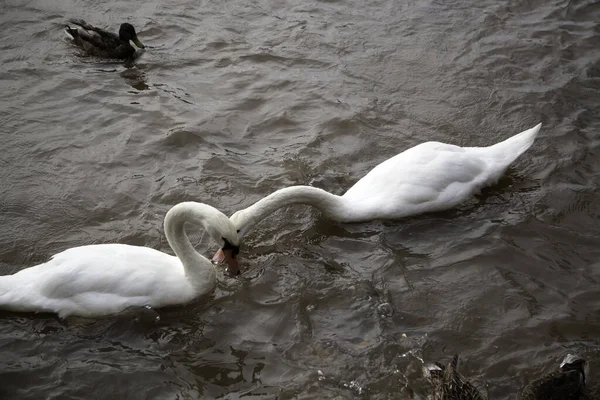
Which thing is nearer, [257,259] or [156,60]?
[257,259]

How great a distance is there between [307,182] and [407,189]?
1.28 meters

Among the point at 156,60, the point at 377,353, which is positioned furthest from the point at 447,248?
the point at 156,60

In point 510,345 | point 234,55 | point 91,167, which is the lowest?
point 510,345

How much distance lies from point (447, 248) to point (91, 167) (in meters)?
4.20

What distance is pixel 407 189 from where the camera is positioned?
6.72 m

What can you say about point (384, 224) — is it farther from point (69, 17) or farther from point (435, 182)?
point (69, 17)

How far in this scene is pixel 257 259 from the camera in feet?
21.3

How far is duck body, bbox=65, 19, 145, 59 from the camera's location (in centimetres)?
973

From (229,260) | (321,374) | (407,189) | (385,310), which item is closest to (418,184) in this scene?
(407,189)

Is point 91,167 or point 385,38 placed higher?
point 385,38

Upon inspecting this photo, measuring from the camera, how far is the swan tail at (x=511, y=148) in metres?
7.27

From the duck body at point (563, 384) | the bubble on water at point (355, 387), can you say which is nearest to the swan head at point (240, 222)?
the bubble on water at point (355, 387)

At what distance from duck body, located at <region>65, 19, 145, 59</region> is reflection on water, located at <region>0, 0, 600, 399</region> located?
187mm

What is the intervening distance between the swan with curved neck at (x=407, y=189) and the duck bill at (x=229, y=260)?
0.80m
